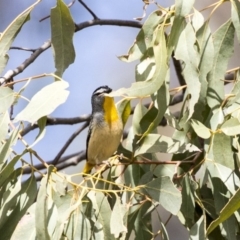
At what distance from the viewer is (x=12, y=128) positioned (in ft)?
5.05

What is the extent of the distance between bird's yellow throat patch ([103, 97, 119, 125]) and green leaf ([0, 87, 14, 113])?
2.32 ft

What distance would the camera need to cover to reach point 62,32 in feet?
5.56

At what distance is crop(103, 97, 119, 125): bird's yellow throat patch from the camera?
7.33 feet

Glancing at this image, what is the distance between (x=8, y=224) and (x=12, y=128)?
9.8 inches

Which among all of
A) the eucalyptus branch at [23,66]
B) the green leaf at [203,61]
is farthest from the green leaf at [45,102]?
the eucalyptus branch at [23,66]

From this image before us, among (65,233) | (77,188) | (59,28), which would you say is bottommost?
(65,233)

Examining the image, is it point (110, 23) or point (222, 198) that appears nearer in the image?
point (222, 198)

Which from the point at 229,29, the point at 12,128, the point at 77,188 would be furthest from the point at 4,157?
the point at 229,29

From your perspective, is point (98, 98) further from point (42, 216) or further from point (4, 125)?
point (42, 216)

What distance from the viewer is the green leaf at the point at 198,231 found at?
61.8 inches

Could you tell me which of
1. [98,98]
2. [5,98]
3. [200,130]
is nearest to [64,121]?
[98,98]

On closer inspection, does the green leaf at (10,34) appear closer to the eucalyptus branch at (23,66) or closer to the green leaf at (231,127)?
the eucalyptus branch at (23,66)

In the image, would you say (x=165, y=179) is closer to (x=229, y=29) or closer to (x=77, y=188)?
(x=77, y=188)

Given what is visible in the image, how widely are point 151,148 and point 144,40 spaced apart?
0.30 meters
